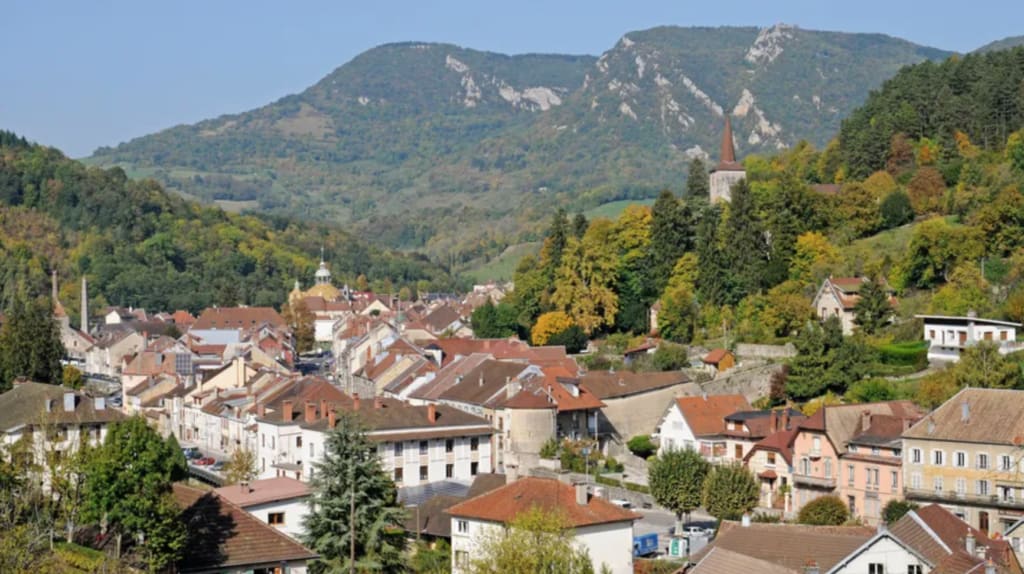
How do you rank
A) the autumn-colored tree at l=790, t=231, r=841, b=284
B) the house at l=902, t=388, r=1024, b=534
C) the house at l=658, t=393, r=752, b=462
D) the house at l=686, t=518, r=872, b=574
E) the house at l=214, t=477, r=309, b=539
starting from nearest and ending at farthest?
1. the house at l=686, t=518, r=872, b=574
2. the house at l=214, t=477, r=309, b=539
3. the house at l=902, t=388, r=1024, b=534
4. the house at l=658, t=393, r=752, b=462
5. the autumn-colored tree at l=790, t=231, r=841, b=284

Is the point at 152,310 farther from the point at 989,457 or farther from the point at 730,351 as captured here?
the point at 989,457

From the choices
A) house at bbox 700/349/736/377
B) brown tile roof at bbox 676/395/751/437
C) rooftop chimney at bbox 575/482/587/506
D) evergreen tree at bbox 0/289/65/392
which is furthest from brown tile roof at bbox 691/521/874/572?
evergreen tree at bbox 0/289/65/392

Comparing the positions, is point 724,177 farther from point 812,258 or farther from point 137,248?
point 137,248

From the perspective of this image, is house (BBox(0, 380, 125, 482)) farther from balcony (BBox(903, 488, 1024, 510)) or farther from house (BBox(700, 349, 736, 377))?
house (BBox(700, 349, 736, 377))

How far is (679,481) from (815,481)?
4.34 metres

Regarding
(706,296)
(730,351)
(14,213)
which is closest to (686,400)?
(730,351)

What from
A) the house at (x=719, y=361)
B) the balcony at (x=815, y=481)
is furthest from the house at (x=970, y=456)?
the house at (x=719, y=361)

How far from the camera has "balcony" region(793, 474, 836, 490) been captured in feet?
158

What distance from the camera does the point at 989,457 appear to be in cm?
4438

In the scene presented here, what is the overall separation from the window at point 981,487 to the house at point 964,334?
11.4 m

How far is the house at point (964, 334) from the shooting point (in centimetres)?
5600

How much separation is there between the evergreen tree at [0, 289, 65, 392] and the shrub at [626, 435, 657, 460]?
25131 mm

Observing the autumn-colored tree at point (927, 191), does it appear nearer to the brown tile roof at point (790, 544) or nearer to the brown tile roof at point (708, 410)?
the brown tile roof at point (708, 410)

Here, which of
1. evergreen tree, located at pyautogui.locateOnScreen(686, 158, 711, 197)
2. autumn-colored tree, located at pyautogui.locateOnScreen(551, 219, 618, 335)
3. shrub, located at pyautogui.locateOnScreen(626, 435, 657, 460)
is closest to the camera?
shrub, located at pyautogui.locateOnScreen(626, 435, 657, 460)
